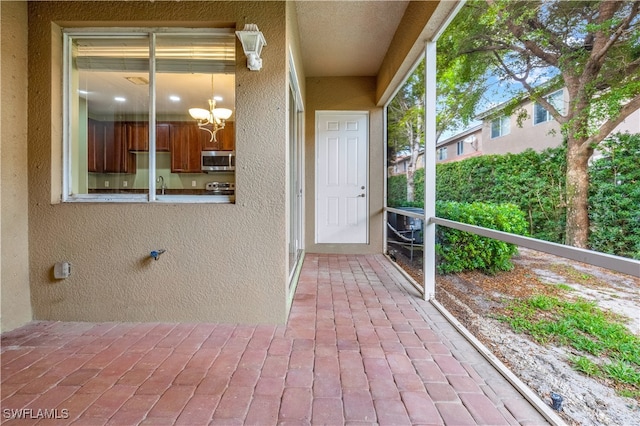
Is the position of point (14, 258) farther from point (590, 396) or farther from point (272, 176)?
point (590, 396)

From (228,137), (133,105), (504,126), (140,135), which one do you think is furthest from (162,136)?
(504,126)

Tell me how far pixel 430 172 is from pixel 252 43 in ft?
5.86

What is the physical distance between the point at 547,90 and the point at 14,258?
138 inches

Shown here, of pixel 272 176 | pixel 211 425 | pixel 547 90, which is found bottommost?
pixel 211 425

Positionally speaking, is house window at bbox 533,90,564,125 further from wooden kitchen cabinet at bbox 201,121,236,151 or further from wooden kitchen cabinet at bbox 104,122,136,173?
wooden kitchen cabinet at bbox 104,122,136,173

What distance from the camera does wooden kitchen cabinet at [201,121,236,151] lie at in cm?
241

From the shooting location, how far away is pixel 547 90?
4.97 feet

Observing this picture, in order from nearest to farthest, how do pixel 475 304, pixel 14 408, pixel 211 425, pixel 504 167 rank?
pixel 211 425 → pixel 14 408 → pixel 504 167 → pixel 475 304

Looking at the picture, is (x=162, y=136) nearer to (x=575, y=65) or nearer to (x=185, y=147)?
(x=185, y=147)

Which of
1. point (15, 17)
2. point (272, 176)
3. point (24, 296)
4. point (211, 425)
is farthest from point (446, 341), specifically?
point (15, 17)

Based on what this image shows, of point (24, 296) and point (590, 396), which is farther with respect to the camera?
point (24, 296)

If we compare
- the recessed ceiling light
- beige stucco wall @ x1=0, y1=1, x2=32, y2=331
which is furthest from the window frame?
beige stucco wall @ x1=0, y1=1, x2=32, y2=331

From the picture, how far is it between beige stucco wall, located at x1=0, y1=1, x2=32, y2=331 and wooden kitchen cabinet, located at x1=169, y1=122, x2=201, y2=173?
38.9 inches

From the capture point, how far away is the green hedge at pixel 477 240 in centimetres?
189
